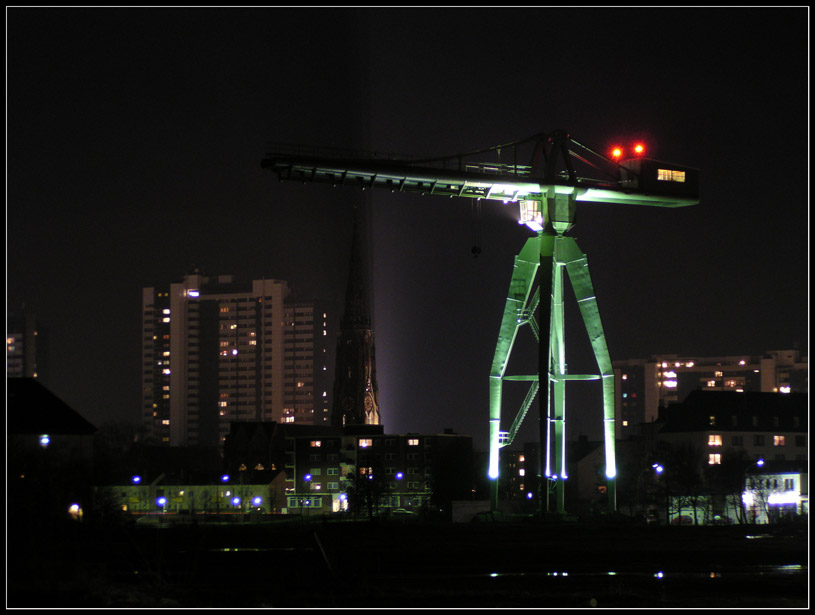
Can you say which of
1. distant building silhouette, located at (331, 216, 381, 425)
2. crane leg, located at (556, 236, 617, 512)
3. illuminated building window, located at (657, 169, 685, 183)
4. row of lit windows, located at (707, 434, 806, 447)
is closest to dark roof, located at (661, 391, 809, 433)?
row of lit windows, located at (707, 434, 806, 447)

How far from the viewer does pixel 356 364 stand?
175 metres

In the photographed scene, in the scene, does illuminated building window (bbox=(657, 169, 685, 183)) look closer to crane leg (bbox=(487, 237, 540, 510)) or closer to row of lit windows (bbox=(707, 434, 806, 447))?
crane leg (bbox=(487, 237, 540, 510))

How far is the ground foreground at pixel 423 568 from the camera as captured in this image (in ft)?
110

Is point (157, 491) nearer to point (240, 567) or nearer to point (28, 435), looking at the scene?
point (28, 435)

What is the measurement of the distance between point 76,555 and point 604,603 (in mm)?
15243

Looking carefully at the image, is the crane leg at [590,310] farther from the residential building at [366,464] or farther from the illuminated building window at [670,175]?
the residential building at [366,464]

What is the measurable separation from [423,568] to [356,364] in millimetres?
132754

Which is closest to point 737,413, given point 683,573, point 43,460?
point 683,573

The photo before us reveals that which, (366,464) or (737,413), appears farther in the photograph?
(366,464)

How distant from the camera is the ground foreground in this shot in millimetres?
33406

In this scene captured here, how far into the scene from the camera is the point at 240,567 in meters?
41.8

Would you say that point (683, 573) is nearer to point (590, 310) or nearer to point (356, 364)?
point (590, 310)

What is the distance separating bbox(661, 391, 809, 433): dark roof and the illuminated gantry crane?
43571mm

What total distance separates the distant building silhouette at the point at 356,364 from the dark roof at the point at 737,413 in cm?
7390
